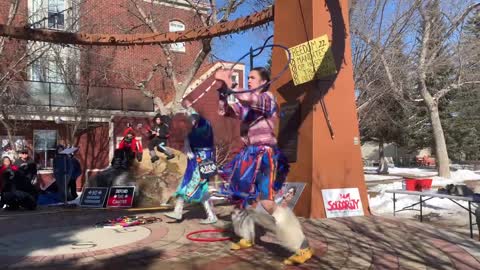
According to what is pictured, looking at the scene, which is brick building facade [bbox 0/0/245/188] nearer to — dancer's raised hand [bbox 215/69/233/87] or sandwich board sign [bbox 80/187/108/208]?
sandwich board sign [bbox 80/187/108/208]

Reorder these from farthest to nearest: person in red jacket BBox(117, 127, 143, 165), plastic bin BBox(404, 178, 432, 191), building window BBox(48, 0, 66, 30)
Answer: building window BBox(48, 0, 66, 30)
person in red jacket BBox(117, 127, 143, 165)
plastic bin BBox(404, 178, 432, 191)

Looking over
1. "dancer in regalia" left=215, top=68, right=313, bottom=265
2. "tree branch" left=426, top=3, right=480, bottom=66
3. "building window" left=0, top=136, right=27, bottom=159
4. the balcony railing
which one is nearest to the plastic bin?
"dancer in regalia" left=215, top=68, right=313, bottom=265

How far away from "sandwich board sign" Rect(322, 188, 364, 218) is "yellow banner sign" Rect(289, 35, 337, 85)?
71.4 inches

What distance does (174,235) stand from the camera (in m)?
6.09

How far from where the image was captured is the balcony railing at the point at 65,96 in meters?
17.8

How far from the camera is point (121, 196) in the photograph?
33.1 ft

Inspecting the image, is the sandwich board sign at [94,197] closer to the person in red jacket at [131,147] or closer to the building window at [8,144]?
the person in red jacket at [131,147]

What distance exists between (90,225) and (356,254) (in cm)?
433

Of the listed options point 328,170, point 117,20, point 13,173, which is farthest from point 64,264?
point 117,20

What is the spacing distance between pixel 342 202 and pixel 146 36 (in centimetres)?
436

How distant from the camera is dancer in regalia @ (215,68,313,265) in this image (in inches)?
176

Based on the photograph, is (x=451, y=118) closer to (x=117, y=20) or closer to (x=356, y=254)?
(x=117, y=20)

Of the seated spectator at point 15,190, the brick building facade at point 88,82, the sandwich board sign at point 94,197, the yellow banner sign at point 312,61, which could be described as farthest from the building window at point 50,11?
the yellow banner sign at point 312,61

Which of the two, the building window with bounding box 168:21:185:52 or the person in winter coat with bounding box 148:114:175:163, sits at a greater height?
the building window with bounding box 168:21:185:52
